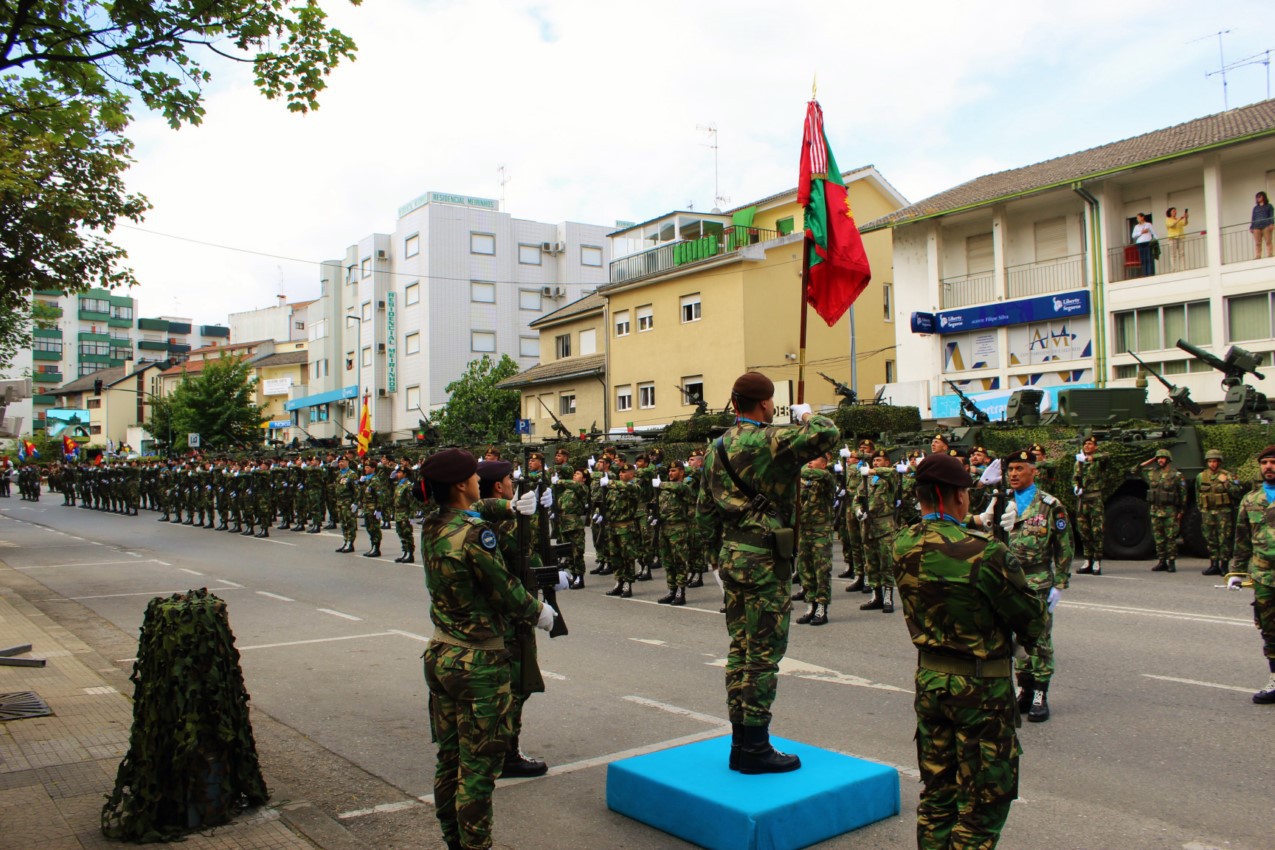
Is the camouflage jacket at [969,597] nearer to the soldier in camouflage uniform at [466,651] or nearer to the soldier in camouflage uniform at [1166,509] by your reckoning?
the soldier in camouflage uniform at [466,651]

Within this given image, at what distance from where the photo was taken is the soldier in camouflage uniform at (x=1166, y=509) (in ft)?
48.1

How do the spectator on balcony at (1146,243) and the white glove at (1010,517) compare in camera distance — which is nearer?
the white glove at (1010,517)

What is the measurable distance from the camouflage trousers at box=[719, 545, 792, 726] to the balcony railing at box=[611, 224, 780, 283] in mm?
29073

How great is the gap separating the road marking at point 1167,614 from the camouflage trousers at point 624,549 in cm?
550

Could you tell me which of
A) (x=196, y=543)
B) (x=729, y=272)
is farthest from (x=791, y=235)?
(x=196, y=543)

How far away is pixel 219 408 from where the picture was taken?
5806cm

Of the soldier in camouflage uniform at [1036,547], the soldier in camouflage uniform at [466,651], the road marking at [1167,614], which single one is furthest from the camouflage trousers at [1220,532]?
the soldier in camouflage uniform at [466,651]

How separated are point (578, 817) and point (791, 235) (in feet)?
99.4

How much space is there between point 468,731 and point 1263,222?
937 inches

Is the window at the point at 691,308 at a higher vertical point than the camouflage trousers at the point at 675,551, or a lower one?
higher

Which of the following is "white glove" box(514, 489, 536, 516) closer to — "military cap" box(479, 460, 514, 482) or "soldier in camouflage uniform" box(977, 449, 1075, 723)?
"military cap" box(479, 460, 514, 482)

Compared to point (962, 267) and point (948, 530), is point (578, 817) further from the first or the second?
point (962, 267)

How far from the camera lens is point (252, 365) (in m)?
70.3

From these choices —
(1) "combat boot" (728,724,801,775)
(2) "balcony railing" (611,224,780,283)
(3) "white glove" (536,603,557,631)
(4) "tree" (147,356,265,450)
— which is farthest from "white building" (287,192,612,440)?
(3) "white glove" (536,603,557,631)
